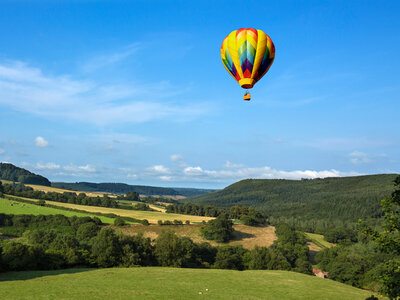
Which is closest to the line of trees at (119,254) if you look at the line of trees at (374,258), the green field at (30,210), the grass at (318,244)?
the line of trees at (374,258)

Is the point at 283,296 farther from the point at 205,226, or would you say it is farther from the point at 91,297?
the point at 205,226

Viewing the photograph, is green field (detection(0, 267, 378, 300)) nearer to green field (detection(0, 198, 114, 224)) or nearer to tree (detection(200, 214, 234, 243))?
tree (detection(200, 214, 234, 243))

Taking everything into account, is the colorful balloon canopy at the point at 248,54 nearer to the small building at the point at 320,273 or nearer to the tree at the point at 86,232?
the small building at the point at 320,273

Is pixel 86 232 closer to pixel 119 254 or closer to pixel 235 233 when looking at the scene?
pixel 119 254

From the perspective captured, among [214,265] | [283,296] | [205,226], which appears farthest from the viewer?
[205,226]

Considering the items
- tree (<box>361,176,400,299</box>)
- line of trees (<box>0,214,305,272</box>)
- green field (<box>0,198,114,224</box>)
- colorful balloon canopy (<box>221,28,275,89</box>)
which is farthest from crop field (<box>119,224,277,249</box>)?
tree (<box>361,176,400,299</box>)

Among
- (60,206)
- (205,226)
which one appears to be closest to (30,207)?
(60,206)
